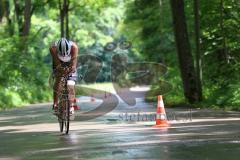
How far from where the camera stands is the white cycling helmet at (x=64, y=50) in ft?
48.1

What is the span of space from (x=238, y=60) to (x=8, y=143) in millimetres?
19146

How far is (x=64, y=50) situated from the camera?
1466 centimetres

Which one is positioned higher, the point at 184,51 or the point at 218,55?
the point at 218,55

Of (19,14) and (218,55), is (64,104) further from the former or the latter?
(19,14)

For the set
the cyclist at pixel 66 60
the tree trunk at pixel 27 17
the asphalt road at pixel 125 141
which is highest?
the tree trunk at pixel 27 17

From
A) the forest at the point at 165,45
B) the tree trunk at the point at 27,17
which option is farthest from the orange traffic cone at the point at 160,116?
the tree trunk at the point at 27,17

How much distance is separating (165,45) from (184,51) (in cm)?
2177

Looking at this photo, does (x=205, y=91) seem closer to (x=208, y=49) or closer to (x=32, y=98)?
(x=208, y=49)

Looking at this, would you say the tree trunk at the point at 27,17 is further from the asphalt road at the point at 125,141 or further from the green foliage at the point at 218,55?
the asphalt road at the point at 125,141

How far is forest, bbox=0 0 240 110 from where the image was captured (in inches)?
1053

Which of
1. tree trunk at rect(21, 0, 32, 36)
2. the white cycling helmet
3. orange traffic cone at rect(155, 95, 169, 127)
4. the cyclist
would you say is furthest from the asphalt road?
tree trunk at rect(21, 0, 32, 36)

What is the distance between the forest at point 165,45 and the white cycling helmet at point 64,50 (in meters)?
9.96

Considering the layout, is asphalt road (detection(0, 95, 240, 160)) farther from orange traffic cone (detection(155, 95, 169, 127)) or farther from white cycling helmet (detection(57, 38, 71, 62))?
white cycling helmet (detection(57, 38, 71, 62))

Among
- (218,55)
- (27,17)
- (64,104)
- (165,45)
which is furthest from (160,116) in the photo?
(165,45)
